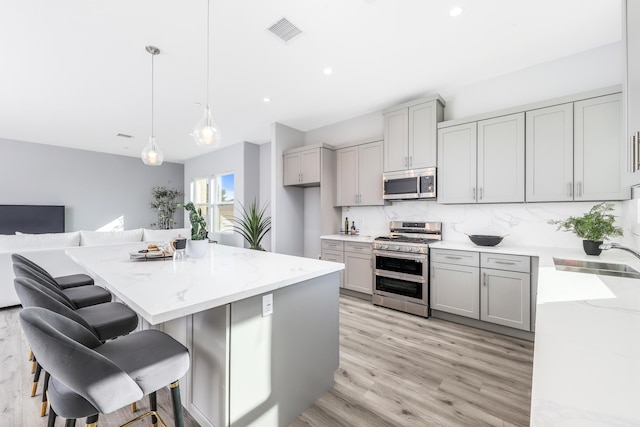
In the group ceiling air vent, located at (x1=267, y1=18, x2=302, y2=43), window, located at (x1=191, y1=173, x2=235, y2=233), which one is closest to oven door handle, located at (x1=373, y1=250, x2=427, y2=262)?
ceiling air vent, located at (x1=267, y1=18, x2=302, y2=43)

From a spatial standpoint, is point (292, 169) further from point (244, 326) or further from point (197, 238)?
point (244, 326)

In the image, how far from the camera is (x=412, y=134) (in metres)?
3.55

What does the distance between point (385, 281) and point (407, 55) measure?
105 inches

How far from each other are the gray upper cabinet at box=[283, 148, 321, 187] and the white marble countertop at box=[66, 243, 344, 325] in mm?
2393

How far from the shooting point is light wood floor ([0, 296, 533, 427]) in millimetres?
1660

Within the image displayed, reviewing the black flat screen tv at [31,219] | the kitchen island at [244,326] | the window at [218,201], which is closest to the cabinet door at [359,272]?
the kitchen island at [244,326]

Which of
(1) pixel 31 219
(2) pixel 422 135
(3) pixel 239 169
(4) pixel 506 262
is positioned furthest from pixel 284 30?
(1) pixel 31 219

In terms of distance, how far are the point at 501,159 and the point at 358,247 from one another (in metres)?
2.04

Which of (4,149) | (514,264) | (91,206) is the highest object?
(4,149)

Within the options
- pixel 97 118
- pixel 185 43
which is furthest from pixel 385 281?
pixel 97 118

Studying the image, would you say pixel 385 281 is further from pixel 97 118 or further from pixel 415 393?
pixel 97 118

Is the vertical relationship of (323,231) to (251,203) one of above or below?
below

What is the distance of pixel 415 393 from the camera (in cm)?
189

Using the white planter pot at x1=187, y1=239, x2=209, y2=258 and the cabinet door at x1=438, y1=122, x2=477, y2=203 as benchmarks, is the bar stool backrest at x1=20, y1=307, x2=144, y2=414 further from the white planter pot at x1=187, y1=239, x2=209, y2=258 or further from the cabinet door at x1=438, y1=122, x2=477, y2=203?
the cabinet door at x1=438, y1=122, x2=477, y2=203
